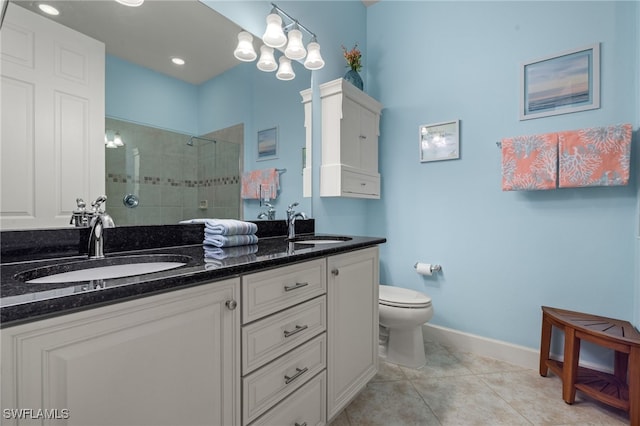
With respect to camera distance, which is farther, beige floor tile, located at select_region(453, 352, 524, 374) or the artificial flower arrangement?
the artificial flower arrangement

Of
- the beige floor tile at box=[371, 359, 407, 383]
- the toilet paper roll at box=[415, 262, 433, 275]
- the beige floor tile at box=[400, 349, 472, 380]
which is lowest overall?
the beige floor tile at box=[371, 359, 407, 383]

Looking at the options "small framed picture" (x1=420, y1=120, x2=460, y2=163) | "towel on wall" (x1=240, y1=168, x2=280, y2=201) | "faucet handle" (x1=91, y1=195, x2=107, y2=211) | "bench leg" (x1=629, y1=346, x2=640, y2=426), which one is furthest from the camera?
"small framed picture" (x1=420, y1=120, x2=460, y2=163)

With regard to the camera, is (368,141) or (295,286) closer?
(295,286)

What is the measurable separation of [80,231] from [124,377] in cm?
62

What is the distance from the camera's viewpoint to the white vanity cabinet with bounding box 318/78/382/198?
82.5 inches

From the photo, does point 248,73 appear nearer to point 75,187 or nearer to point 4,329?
point 75,187

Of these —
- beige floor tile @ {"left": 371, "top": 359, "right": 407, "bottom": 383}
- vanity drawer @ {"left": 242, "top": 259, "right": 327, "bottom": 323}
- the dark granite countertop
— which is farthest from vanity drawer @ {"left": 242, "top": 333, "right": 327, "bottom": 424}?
beige floor tile @ {"left": 371, "top": 359, "right": 407, "bottom": 383}

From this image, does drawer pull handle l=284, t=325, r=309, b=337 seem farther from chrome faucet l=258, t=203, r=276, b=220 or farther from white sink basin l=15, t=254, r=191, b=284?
chrome faucet l=258, t=203, r=276, b=220

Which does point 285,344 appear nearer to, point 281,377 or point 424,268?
point 281,377

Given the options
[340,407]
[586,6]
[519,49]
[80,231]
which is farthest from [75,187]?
[586,6]

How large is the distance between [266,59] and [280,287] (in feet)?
4.67

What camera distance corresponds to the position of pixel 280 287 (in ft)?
3.49

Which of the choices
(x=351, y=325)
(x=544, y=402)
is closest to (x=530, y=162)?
(x=544, y=402)

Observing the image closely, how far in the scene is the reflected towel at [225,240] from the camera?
127 centimetres
